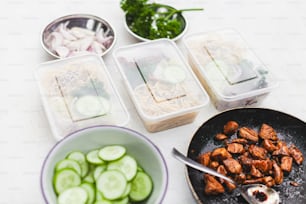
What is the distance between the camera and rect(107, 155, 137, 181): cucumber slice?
1.31m

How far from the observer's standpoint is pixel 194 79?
1.66 metres

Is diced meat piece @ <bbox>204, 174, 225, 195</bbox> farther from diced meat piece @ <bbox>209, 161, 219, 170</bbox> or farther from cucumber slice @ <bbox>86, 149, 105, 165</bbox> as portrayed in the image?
cucumber slice @ <bbox>86, 149, 105, 165</bbox>

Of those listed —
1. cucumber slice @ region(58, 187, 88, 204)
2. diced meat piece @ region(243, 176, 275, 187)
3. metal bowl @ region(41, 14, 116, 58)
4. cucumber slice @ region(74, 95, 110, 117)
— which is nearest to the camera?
cucumber slice @ region(58, 187, 88, 204)

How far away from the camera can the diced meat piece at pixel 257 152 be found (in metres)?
1.51

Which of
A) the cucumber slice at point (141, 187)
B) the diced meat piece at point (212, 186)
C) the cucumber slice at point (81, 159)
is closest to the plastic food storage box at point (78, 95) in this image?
the cucumber slice at point (81, 159)

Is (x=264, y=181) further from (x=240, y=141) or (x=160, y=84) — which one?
(x=160, y=84)

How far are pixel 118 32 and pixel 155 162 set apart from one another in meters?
0.86

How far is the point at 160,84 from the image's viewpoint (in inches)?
65.1

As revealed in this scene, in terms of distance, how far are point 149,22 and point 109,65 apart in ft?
0.89

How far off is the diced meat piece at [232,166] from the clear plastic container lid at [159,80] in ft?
0.75

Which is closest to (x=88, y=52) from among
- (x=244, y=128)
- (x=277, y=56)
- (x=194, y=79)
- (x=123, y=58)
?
(x=123, y=58)

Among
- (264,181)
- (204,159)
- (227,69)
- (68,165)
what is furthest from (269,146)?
(68,165)

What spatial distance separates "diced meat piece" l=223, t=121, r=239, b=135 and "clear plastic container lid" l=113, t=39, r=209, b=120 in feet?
0.39

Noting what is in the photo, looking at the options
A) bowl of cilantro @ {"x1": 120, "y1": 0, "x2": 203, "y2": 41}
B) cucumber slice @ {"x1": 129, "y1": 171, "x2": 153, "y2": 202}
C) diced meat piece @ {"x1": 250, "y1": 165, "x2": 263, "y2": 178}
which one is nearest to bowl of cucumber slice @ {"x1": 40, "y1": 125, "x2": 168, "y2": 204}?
cucumber slice @ {"x1": 129, "y1": 171, "x2": 153, "y2": 202}
